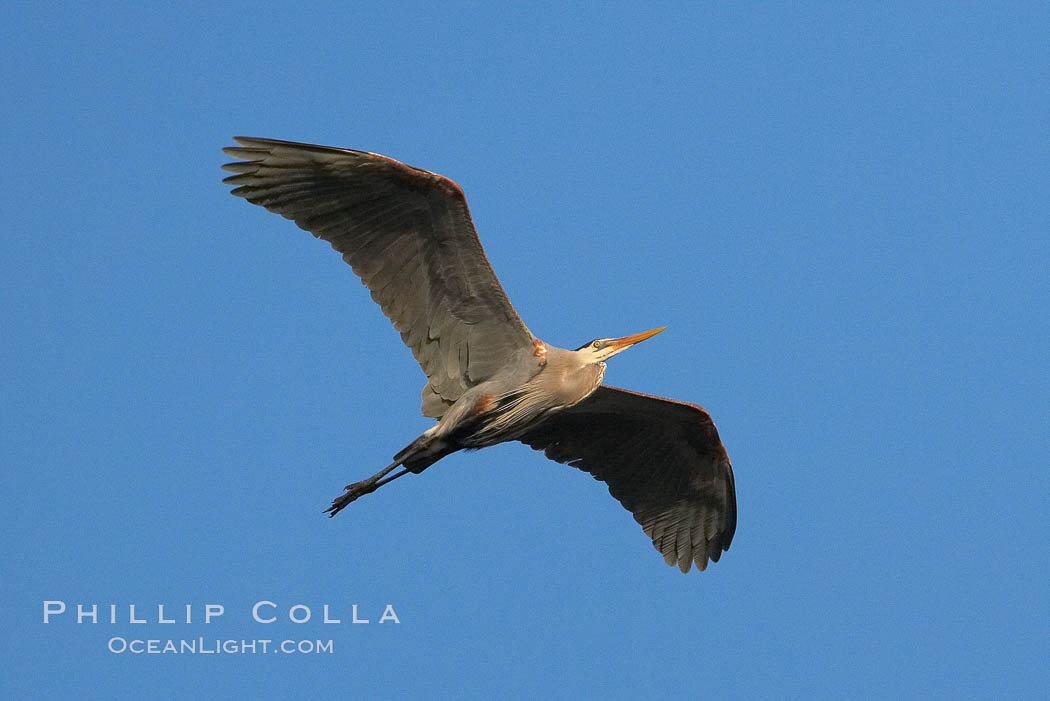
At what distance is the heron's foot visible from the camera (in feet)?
43.8

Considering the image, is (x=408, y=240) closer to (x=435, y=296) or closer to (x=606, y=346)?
(x=435, y=296)

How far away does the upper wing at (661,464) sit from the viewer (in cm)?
1502

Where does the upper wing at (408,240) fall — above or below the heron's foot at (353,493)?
above

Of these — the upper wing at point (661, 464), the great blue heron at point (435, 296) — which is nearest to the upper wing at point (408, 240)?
the great blue heron at point (435, 296)

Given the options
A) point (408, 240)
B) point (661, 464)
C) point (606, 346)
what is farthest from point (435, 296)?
point (661, 464)

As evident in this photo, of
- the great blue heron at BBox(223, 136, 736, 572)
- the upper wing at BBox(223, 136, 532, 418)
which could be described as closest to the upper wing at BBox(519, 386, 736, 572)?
the great blue heron at BBox(223, 136, 736, 572)

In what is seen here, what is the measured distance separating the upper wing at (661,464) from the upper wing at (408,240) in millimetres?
1742

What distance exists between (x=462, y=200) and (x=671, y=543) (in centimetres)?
515

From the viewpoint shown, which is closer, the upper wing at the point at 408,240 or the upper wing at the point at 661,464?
the upper wing at the point at 408,240

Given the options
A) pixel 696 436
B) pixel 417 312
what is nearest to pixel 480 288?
pixel 417 312

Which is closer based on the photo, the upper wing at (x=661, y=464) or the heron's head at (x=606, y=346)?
the heron's head at (x=606, y=346)

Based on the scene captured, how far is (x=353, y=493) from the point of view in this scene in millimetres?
13406

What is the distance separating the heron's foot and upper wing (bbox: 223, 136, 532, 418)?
3.21ft

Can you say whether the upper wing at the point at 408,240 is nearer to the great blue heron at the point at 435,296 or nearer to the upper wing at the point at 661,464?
the great blue heron at the point at 435,296
